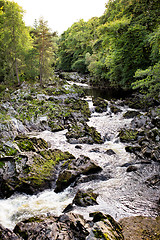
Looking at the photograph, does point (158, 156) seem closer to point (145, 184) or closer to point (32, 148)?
point (145, 184)

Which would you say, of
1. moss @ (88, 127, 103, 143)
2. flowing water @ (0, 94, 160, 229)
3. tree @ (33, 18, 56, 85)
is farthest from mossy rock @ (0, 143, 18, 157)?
tree @ (33, 18, 56, 85)

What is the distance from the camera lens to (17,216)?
5.72m

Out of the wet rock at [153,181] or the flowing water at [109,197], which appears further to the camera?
the wet rock at [153,181]

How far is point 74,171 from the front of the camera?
7.93 meters

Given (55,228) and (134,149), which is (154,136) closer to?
(134,149)

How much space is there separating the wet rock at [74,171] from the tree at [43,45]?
816 inches

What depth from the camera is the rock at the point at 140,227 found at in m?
4.57

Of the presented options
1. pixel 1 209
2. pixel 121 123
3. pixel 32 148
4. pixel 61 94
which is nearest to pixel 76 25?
pixel 61 94

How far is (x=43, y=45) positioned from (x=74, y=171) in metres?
23.2

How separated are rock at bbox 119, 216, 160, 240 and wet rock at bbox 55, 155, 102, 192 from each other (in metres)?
2.95

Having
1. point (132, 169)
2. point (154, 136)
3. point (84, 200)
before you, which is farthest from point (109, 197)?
point (154, 136)

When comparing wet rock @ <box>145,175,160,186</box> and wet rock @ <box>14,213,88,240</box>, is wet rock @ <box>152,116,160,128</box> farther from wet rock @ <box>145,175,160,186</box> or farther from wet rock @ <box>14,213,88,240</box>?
wet rock @ <box>14,213,88,240</box>

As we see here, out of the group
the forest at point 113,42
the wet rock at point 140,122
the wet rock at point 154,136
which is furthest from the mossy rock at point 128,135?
the forest at point 113,42

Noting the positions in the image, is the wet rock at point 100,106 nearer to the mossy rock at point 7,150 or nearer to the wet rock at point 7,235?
the mossy rock at point 7,150
